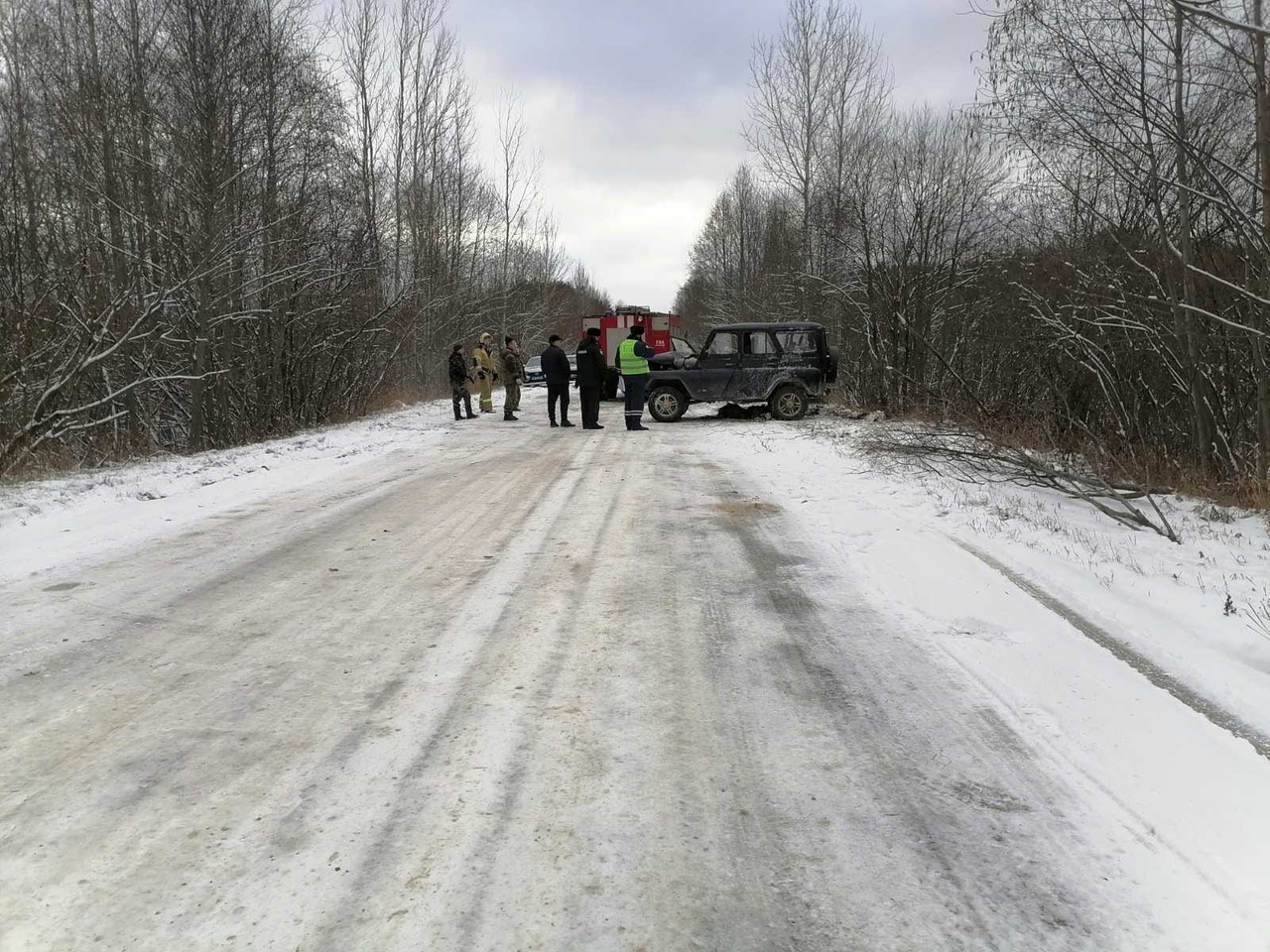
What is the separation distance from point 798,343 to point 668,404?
9.33 feet

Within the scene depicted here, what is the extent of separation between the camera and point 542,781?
267 centimetres

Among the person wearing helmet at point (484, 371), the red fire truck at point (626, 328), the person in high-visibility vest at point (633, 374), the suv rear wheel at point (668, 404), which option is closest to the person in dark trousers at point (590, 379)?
the person in high-visibility vest at point (633, 374)

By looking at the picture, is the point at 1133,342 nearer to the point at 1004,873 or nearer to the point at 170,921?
the point at 1004,873

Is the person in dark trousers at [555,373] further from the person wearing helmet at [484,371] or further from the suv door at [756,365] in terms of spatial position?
the person wearing helmet at [484,371]

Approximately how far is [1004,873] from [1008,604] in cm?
256

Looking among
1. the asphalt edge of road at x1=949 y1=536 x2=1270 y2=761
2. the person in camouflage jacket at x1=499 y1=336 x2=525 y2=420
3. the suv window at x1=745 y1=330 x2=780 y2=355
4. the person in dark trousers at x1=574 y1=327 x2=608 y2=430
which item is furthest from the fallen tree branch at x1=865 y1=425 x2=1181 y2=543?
the person in camouflage jacket at x1=499 y1=336 x2=525 y2=420

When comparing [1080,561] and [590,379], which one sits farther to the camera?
[590,379]

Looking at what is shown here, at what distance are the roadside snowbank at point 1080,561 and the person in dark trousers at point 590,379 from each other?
6588 mm

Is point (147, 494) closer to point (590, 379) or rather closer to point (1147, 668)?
point (1147, 668)

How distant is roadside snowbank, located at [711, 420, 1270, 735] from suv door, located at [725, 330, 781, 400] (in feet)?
24.0

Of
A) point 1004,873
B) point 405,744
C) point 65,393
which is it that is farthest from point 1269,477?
point 65,393

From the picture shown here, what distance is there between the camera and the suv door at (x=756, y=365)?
16062 millimetres

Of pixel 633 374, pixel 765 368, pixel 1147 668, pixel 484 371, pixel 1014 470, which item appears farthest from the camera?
pixel 484 371

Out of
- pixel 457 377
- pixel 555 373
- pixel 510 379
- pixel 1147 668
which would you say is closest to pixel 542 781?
pixel 1147 668
